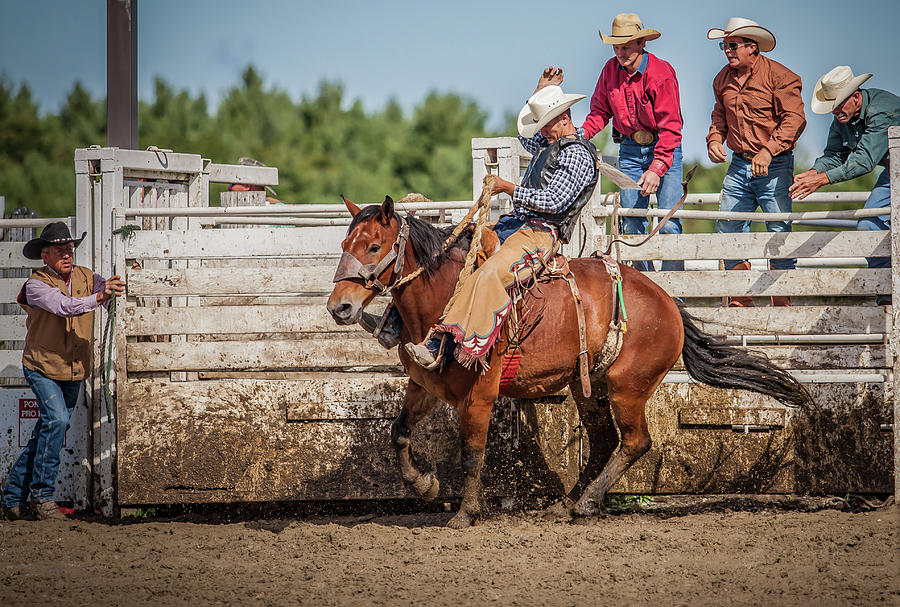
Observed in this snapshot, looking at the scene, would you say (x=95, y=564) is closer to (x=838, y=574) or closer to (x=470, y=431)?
Result: (x=470, y=431)

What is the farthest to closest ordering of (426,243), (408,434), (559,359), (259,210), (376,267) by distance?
(259,210)
(408,434)
(559,359)
(426,243)
(376,267)

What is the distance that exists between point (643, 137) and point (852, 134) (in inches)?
60.2

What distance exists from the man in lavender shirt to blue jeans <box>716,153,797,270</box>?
4.57 metres

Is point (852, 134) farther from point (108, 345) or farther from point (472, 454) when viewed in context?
point (108, 345)

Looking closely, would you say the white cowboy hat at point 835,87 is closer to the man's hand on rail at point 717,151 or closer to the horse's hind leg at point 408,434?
the man's hand on rail at point 717,151

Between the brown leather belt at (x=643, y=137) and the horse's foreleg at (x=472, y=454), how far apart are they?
2.67m

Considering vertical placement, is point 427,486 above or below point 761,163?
below

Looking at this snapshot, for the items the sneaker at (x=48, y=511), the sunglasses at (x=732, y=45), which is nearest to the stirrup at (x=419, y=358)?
the sneaker at (x=48, y=511)

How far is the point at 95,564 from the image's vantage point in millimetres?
5199

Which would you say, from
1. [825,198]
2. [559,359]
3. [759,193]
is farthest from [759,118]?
[559,359]

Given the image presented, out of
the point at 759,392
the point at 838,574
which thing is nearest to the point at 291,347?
the point at 759,392

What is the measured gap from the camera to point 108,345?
6672mm

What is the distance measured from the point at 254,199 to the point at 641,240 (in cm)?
455

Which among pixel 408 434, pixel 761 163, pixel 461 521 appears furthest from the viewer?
pixel 761 163
